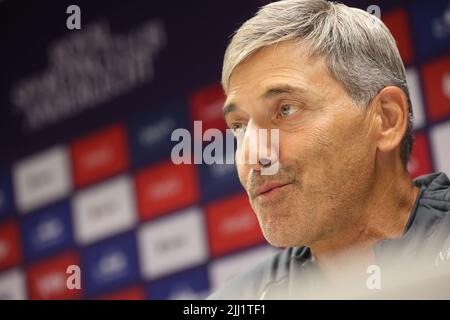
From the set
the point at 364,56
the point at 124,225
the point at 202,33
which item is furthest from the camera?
the point at 124,225

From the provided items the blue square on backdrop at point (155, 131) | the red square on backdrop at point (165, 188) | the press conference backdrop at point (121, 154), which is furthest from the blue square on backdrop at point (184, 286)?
the blue square on backdrop at point (155, 131)

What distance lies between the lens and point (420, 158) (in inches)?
72.7

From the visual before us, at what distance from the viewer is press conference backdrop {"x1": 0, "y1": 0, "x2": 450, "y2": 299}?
2121 mm

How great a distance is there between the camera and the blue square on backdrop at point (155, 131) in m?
2.14

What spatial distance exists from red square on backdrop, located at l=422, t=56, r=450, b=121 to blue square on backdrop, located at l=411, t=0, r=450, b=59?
0.09 ft

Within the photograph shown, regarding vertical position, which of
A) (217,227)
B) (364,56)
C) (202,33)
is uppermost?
(202,33)

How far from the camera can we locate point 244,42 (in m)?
1.50

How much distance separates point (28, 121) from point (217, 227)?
2.09 ft

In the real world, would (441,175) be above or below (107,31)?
below

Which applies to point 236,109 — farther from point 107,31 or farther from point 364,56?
point 107,31

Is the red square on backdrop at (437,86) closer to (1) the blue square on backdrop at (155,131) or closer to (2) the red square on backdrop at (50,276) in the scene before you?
(1) the blue square on backdrop at (155,131)

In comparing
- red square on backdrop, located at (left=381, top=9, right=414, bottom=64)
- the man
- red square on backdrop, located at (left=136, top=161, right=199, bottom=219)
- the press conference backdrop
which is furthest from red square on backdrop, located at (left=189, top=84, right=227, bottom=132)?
the man

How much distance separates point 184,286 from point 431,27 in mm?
837
